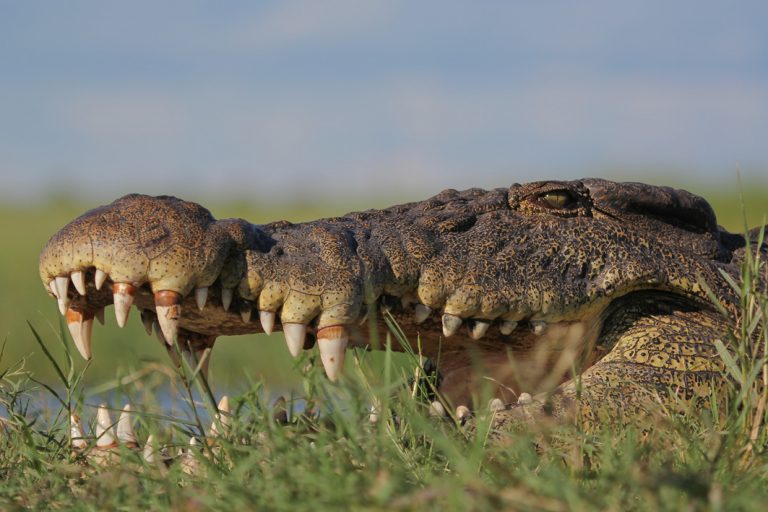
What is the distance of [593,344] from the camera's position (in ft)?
12.0

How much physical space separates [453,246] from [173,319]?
104cm

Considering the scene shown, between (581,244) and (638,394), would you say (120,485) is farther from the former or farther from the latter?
(581,244)

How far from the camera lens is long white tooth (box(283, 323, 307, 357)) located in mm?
2963

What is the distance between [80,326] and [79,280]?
26 centimetres

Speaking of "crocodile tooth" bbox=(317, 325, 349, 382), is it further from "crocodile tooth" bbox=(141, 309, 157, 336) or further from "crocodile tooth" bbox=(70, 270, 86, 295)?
"crocodile tooth" bbox=(70, 270, 86, 295)

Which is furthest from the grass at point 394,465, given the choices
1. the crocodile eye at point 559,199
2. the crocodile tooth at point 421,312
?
the crocodile eye at point 559,199

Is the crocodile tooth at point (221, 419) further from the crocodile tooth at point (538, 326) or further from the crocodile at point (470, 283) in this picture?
the crocodile tooth at point (538, 326)

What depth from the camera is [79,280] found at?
9.70ft

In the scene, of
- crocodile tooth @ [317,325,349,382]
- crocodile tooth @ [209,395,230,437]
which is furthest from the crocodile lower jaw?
crocodile tooth @ [209,395,230,437]

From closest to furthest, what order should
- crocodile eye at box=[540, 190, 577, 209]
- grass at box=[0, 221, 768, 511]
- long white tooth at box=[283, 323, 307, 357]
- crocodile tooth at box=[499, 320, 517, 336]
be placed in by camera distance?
1. grass at box=[0, 221, 768, 511]
2. long white tooth at box=[283, 323, 307, 357]
3. crocodile tooth at box=[499, 320, 517, 336]
4. crocodile eye at box=[540, 190, 577, 209]

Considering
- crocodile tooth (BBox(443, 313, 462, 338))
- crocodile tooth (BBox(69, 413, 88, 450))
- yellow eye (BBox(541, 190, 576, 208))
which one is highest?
yellow eye (BBox(541, 190, 576, 208))

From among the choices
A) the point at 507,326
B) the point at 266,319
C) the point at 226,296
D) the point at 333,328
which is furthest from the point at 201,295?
the point at 507,326

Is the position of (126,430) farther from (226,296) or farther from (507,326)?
(507,326)

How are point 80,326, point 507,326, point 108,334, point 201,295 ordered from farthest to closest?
point 108,334 → point 507,326 → point 80,326 → point 201,295
